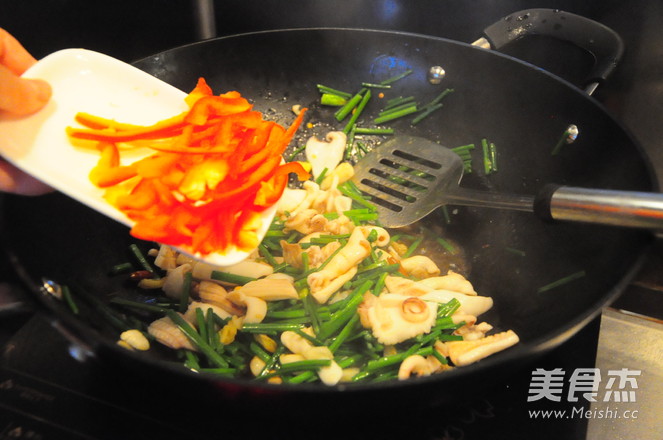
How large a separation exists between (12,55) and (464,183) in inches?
60.1

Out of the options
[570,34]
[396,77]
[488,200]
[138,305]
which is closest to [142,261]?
[138,305]

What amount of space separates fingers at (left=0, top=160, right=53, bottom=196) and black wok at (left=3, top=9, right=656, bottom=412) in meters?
0.07

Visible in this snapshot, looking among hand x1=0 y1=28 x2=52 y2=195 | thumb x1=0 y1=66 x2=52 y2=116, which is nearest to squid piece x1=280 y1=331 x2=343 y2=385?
hand x1=0 y1=28 x2=52 y2=195

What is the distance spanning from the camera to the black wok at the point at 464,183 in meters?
1.02

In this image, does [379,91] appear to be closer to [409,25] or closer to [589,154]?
[409,25]

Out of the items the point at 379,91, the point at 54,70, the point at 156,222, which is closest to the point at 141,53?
the point at 54,70

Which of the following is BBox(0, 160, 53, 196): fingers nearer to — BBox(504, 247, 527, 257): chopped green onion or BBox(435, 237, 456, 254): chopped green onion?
BBox(435, 237, 456, 254): chopped green onion

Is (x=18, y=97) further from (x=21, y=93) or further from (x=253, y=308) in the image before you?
(x=253, y=308)

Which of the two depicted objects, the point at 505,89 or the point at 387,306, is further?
the point at 505,89

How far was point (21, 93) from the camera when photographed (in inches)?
47.1

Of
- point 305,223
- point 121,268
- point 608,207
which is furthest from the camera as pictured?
point 305,223

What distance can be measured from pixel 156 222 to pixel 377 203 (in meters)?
0.97

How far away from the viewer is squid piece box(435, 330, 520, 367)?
1330 mm

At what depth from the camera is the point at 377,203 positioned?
6.27ft
